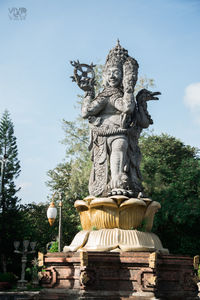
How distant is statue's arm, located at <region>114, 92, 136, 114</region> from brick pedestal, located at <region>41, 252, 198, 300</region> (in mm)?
3194

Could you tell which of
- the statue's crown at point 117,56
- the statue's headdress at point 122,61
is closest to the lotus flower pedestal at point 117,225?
the statue's headdress at point 122,61

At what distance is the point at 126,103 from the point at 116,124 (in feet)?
1.70

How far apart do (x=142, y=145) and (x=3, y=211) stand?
37.1 ft

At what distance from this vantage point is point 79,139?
2327 centimetres

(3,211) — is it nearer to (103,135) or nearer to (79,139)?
(79,139)

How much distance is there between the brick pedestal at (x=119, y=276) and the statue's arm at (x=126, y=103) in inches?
126

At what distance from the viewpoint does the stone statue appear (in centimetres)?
887

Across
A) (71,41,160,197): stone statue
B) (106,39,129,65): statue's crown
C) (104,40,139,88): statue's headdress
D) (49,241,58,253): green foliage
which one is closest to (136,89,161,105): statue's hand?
(71,41,160,197): stone statue

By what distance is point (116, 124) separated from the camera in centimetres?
912

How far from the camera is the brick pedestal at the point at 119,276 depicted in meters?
7.13

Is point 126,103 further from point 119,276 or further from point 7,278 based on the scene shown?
point 7,278

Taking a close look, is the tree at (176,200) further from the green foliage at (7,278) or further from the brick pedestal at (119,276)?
the brick pedestal at (119,276)

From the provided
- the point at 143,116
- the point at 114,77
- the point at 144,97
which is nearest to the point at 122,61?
the point at 114,77

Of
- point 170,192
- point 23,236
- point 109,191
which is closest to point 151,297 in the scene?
point 109,191
